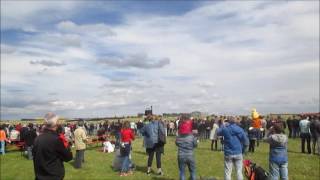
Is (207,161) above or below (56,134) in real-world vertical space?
below

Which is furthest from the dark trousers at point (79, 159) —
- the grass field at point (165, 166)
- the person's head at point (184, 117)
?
the person's head at point (184, 117)

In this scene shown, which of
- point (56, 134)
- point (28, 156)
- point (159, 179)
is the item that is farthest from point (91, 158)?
point (56, 134)

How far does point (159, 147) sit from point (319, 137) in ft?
30.0

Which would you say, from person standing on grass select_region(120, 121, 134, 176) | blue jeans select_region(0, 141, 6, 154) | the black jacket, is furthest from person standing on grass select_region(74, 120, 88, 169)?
the black jacket

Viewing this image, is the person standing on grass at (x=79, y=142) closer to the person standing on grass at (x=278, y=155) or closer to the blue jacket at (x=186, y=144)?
the blue jacket at (x=186, y=144)

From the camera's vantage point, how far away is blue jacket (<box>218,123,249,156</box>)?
11742 mm

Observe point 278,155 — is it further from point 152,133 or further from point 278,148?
point 152,133

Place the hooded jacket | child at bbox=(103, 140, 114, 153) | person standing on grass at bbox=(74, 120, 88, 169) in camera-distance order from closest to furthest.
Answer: the hooded jacket
person standing on grass at bbox=(74, 120, 88, 169)
child at bbox=(103, 140, 114, 153)

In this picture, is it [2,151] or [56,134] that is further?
[2,151]

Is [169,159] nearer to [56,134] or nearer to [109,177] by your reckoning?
Answer: [109,177]

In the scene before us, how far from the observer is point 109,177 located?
16250 millimetres

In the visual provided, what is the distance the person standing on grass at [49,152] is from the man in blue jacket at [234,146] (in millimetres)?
5540

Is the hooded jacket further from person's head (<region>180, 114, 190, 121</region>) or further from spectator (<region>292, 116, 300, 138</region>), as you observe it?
spectator (<region>292, 116, 300, 138</region>)

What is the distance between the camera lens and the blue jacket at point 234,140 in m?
11.7
